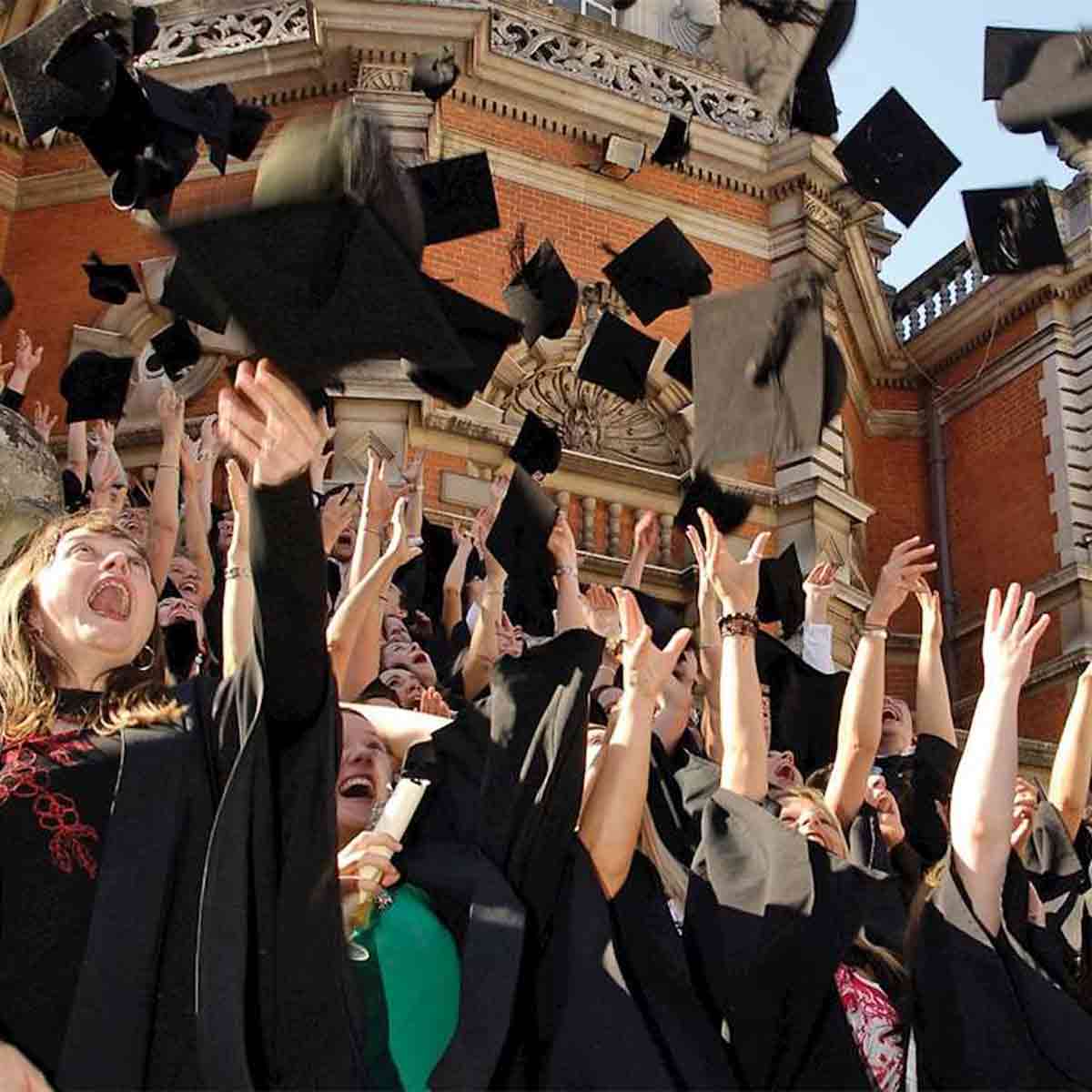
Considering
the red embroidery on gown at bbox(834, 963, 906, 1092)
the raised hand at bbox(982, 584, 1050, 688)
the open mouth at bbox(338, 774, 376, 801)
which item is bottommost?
the red embroidery on gown at bbox(834, 963, 906, 1092)

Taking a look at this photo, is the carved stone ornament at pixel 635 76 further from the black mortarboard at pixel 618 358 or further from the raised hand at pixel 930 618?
the raised hand at pixel 930 618

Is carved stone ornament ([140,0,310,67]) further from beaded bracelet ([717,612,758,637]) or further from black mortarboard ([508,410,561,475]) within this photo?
beaded bracelet ([717,612,758,637])

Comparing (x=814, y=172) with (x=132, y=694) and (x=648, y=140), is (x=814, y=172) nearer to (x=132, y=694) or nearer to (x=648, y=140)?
(x=648, y=140)

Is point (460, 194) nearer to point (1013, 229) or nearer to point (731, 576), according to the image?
point (1013, 229)

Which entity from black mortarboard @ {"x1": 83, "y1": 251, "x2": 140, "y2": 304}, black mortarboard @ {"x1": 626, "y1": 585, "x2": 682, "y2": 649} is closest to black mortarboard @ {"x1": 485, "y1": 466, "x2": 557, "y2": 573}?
black mortarboard @ {"x1": 626, "y1": 585, "x2": 682, "y2": 649}

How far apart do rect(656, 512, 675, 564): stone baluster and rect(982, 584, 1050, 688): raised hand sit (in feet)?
31.8

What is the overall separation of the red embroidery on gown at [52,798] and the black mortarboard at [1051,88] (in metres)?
5.09

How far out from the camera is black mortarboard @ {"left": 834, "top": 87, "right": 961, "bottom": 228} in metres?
7.98

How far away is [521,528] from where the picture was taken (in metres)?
6.40

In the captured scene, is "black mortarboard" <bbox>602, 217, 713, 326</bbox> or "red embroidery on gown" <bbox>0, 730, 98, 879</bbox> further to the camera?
"black mortarboard" <bbox>602, 217, 713, 326</bbox>

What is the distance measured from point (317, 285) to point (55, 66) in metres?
4.53

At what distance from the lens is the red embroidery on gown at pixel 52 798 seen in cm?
229

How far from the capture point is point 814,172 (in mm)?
14844

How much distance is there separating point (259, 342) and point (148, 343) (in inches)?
452
